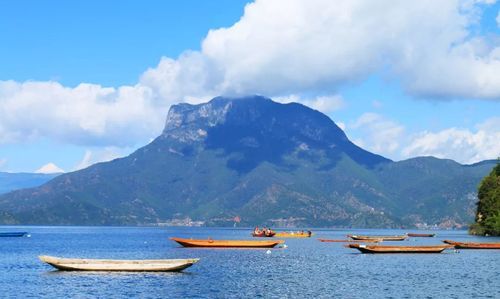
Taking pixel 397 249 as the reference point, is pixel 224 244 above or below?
above

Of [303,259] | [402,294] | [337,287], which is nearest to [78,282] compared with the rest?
[337,287]

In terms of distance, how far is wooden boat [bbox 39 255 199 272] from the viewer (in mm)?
104562

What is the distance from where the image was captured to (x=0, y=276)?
106 metres

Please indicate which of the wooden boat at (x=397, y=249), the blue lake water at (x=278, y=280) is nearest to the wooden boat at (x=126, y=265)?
the blue lake water at (x=278, y=280)

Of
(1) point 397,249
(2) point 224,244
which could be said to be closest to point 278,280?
(1) point 397,249

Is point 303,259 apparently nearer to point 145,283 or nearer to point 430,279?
point 430,279

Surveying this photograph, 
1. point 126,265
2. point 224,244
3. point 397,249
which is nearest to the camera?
point 126,265

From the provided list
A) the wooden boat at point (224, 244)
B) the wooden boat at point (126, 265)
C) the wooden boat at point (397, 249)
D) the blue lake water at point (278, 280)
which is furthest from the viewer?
the wooden boat at point (224, 244)

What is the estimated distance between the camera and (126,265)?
106 m

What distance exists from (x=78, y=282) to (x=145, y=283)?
9.37m

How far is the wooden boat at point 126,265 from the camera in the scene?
105 meters

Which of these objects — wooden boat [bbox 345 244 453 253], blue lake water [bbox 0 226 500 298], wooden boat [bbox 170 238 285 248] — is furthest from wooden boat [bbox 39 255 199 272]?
wooden boat [bbox 170 238 285 248]

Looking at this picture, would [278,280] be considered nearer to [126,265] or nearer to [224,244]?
[126,265]

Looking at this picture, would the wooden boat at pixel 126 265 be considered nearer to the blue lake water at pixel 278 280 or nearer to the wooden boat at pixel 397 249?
the blue lake water at pixel 278 280
